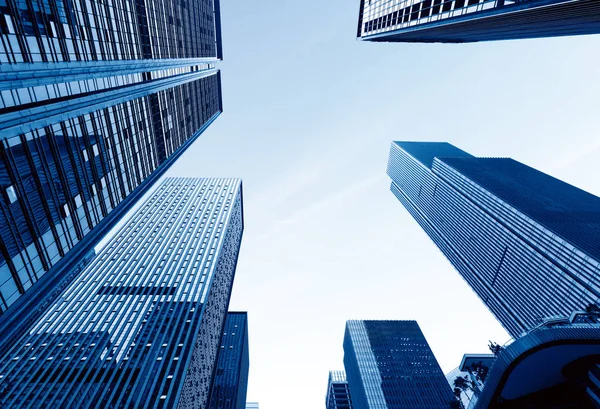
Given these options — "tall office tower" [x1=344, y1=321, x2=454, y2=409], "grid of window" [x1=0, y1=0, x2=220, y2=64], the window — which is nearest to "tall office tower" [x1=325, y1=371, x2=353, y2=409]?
"tall office tower" [x1=344, y1=321, x2=454, y2=409]

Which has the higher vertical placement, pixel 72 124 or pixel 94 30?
pixel 94 30

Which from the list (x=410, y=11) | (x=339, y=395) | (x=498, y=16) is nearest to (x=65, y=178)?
(x=498, y=16)

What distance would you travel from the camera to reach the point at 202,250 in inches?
4424

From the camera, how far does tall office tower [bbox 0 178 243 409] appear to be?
64.8 m

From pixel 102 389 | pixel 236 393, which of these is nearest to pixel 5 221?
pixel 102 389

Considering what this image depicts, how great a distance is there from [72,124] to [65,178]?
649 cm

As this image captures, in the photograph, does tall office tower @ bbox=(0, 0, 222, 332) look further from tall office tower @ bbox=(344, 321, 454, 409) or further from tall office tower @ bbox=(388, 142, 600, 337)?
tall office tower @ bbox=(344, 321, 454, 409)

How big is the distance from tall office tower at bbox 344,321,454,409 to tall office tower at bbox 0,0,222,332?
12149cm

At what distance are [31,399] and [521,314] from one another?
120 m

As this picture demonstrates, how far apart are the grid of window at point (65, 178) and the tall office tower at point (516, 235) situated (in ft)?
301

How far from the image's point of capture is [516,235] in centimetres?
10169

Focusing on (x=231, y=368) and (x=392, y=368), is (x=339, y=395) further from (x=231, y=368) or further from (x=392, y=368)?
(x=231, y=368)

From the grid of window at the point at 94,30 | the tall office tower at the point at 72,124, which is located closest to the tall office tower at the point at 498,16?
the grid of window at the point at 94,30

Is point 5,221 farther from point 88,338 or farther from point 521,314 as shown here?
point 521,314
